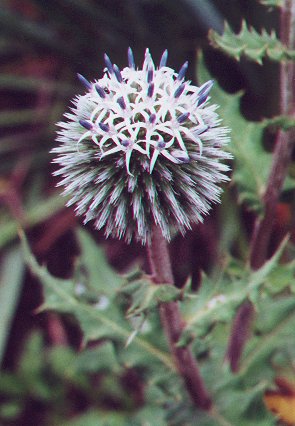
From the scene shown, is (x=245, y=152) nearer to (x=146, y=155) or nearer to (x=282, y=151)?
(x=282, y=151)

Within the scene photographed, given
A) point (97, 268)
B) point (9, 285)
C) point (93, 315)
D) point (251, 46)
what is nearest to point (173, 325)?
point (93, 315)

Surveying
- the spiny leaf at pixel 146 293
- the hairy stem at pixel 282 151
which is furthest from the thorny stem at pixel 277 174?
the spiny leaf at pixel 146 293

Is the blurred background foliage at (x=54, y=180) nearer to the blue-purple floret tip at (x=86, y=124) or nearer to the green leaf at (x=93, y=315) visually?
the green leaf at (x=93, y=315)

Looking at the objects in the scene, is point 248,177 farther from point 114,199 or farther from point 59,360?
point 59,360

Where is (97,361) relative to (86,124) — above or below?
below

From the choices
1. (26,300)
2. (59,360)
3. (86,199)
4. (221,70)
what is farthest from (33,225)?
(86,199)

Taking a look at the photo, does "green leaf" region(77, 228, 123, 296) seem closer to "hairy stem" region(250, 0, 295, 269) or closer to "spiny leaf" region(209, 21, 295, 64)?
A: "hairy stem" region(250, 0, 295, 269)

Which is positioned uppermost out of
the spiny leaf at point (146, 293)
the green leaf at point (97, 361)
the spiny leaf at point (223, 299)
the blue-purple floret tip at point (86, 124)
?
the blue-purple floret tip at point (86, 124)
